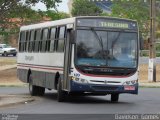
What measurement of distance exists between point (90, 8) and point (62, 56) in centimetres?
6945

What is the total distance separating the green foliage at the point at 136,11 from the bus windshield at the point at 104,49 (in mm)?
53997

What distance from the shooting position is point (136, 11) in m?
77.5

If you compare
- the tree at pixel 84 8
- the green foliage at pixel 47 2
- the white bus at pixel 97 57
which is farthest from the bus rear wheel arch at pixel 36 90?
the tree at pixel 84 8

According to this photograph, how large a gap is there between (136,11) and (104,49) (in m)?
56.5

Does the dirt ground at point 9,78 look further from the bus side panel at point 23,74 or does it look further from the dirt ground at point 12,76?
the bus side panel at point 23,74

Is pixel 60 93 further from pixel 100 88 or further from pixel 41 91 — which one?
pixel 41 91

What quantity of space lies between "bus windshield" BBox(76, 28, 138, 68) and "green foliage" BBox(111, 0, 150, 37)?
177 feet

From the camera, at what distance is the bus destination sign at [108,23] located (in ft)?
71.4

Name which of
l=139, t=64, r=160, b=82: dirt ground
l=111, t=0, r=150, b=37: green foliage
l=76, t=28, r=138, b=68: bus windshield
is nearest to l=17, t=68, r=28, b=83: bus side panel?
l=76, t=28, r=138, b=68: bus windshield

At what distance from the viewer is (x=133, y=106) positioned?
67.7ft

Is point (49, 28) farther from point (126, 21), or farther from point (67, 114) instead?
point (67, 114)

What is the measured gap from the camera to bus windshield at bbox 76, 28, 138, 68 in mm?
21531

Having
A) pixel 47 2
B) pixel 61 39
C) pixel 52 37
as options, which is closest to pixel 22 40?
pixel 52 37

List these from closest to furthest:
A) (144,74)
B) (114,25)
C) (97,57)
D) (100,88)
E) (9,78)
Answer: (100,88)
(97,57)
(114,25)
(9,78)
(144,74)
